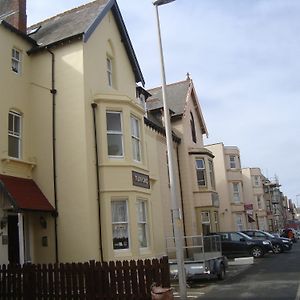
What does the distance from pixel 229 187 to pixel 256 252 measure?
753 inches

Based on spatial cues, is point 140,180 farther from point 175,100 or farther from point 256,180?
point 256,180

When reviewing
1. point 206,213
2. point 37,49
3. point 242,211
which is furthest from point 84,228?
point 242,211

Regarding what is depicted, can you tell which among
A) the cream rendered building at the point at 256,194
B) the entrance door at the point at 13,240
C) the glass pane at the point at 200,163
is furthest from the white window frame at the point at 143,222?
the cream rendered building at the point at 256,194

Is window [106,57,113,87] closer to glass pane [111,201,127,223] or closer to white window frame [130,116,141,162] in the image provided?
white window frame [130,116,141,162]

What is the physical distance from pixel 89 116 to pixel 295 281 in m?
9.70

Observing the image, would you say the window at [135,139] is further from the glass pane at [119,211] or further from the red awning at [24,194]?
the red awning at [24,194]

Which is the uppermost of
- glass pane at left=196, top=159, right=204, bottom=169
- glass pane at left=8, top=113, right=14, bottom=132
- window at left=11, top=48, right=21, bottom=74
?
window at left=11, top=48, right=21, bottom=74

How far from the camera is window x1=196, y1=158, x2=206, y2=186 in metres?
31.1

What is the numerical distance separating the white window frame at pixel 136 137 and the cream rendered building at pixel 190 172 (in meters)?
10.0

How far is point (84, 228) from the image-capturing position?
1570 centimetres

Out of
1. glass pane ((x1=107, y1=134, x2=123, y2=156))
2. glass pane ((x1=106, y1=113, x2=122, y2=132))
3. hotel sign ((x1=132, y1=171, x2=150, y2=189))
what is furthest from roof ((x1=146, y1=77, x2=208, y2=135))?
glass pane ((x1=107, y1=134, x2=123, y2=156))

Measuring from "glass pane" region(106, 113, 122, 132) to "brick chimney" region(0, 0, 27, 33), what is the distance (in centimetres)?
575

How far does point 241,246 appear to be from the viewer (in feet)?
99.2

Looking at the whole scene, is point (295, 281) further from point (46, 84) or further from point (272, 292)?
point (46, 84)
